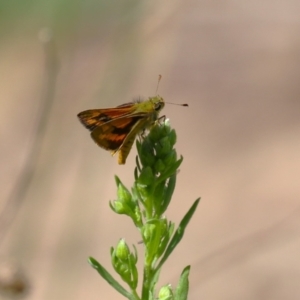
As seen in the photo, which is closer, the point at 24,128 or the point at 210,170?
the point at 210,170

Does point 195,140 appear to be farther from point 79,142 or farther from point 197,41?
point 197,41

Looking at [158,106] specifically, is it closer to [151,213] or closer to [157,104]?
[157,104]

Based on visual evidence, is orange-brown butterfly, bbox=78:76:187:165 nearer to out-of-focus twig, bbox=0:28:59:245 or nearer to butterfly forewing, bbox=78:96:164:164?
butterfly forewing, bbox=78:96:164:164

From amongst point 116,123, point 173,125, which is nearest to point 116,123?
point 116,123

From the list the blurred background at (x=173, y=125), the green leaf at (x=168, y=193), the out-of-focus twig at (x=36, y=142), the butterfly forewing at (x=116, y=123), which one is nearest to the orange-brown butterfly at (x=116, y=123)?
the butterfly forewing at (x=116, y=123)

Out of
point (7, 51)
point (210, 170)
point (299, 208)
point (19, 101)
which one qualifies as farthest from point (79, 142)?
point (299, 208)

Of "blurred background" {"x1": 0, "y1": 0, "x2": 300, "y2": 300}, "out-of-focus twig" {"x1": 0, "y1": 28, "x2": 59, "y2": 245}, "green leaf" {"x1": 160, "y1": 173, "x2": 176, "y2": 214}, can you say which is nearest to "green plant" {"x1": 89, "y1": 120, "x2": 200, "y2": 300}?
"green leaf" {"x1": 160, "y1": 173, "x2": 176, "y2": 214}
